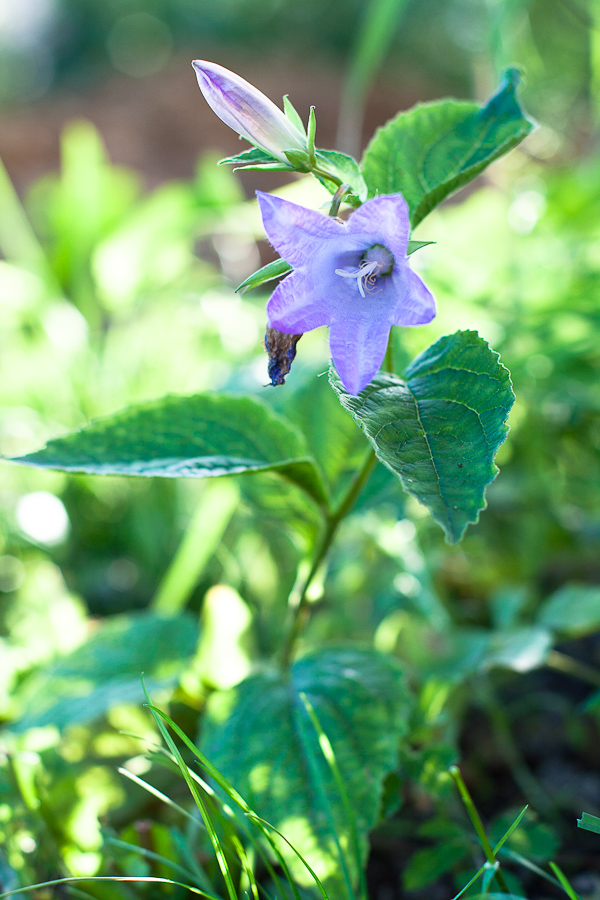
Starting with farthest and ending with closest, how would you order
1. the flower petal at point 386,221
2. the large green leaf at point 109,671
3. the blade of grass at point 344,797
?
the large green leaf at point 109,671, the blade of grass at point 344,797, the flower petal at point 386,221

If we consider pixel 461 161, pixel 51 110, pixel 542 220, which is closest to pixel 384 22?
pixel 542 220

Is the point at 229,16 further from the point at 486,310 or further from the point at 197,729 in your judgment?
the point at 197,729

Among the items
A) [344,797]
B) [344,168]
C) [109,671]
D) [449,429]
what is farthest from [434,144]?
[109,671]

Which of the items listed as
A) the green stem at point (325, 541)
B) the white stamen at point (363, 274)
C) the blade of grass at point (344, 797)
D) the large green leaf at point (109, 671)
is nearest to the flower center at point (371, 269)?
the white stamen at point (363, 274)

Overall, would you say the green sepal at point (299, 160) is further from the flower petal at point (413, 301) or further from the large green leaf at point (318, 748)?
the large green leaf at point (318, 748)

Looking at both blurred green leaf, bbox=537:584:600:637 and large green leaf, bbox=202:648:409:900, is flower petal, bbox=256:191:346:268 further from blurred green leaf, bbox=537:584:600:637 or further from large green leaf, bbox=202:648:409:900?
blurred green leaf, bbox=537:584:600:637

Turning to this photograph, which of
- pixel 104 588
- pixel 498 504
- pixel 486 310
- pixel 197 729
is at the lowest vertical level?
pixel 104 588

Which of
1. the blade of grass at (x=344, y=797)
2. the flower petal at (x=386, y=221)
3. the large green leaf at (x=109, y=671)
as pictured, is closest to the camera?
the flower petal at (x=386, y=221)

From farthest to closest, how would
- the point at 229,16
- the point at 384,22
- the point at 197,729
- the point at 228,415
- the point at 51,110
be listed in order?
the point at 229,16, the point at 51,110, the point at 384,22, the point at 197,729, the point at 228,415
